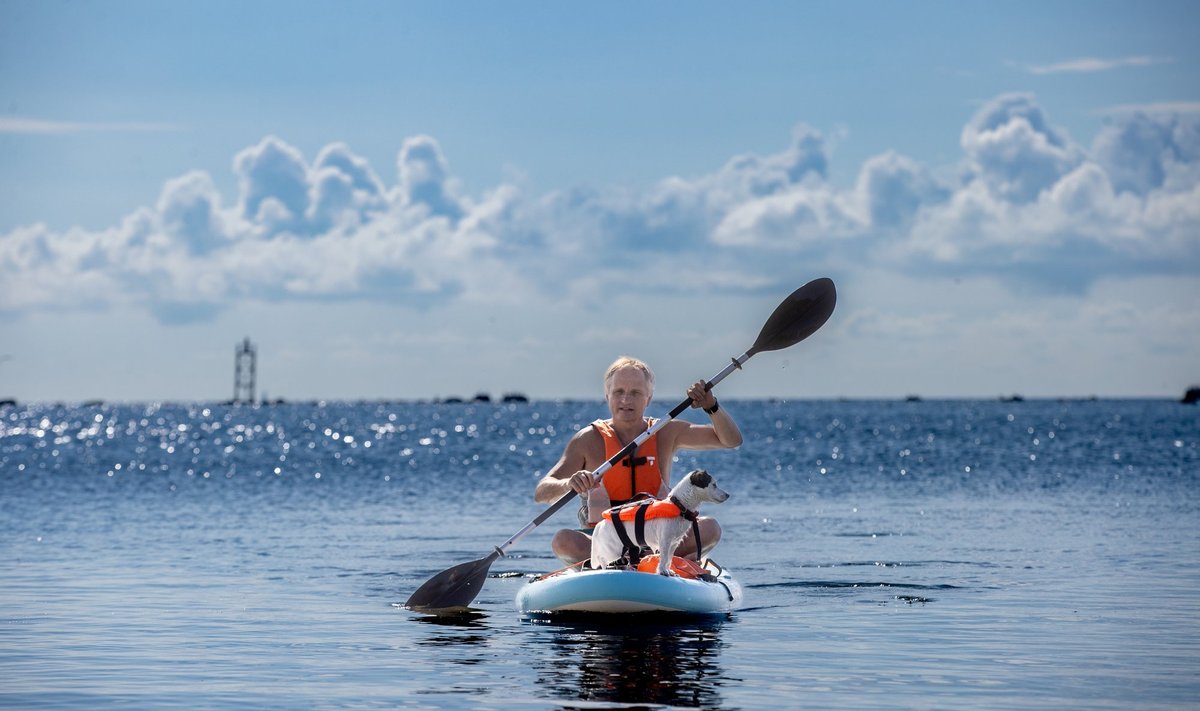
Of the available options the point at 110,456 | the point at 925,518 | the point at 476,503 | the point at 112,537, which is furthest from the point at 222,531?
the point at 110,456

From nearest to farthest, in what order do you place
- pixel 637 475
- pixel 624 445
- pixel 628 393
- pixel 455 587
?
1. pixel 628 393
2. pixel 637 475
3. pixel 624 445
4. pixel 455 587

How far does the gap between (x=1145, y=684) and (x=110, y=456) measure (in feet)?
172

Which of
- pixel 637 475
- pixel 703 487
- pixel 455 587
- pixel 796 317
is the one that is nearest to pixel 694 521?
pixel 703 487

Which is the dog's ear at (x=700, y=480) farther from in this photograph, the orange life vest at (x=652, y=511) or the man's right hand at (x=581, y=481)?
the man's right hand at (x=581, y=481)

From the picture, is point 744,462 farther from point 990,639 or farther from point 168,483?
point 990,639

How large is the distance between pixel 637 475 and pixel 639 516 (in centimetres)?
68

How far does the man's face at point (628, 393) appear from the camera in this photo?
38.1 feet

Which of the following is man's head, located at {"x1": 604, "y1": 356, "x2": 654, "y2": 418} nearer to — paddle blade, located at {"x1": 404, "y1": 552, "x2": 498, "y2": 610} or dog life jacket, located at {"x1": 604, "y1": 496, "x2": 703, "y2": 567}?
dog life jacket, located at {"x1": 604, "y1": 496, "x2": 703, "y2": 567}

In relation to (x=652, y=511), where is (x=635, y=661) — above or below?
below

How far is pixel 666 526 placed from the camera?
36.7ft

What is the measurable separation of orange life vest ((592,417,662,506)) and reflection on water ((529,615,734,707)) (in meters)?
0.93

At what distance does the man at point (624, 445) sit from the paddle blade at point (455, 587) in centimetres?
140

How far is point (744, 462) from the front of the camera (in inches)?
1837

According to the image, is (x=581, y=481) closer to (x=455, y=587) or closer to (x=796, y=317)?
(x=455, y=587)
